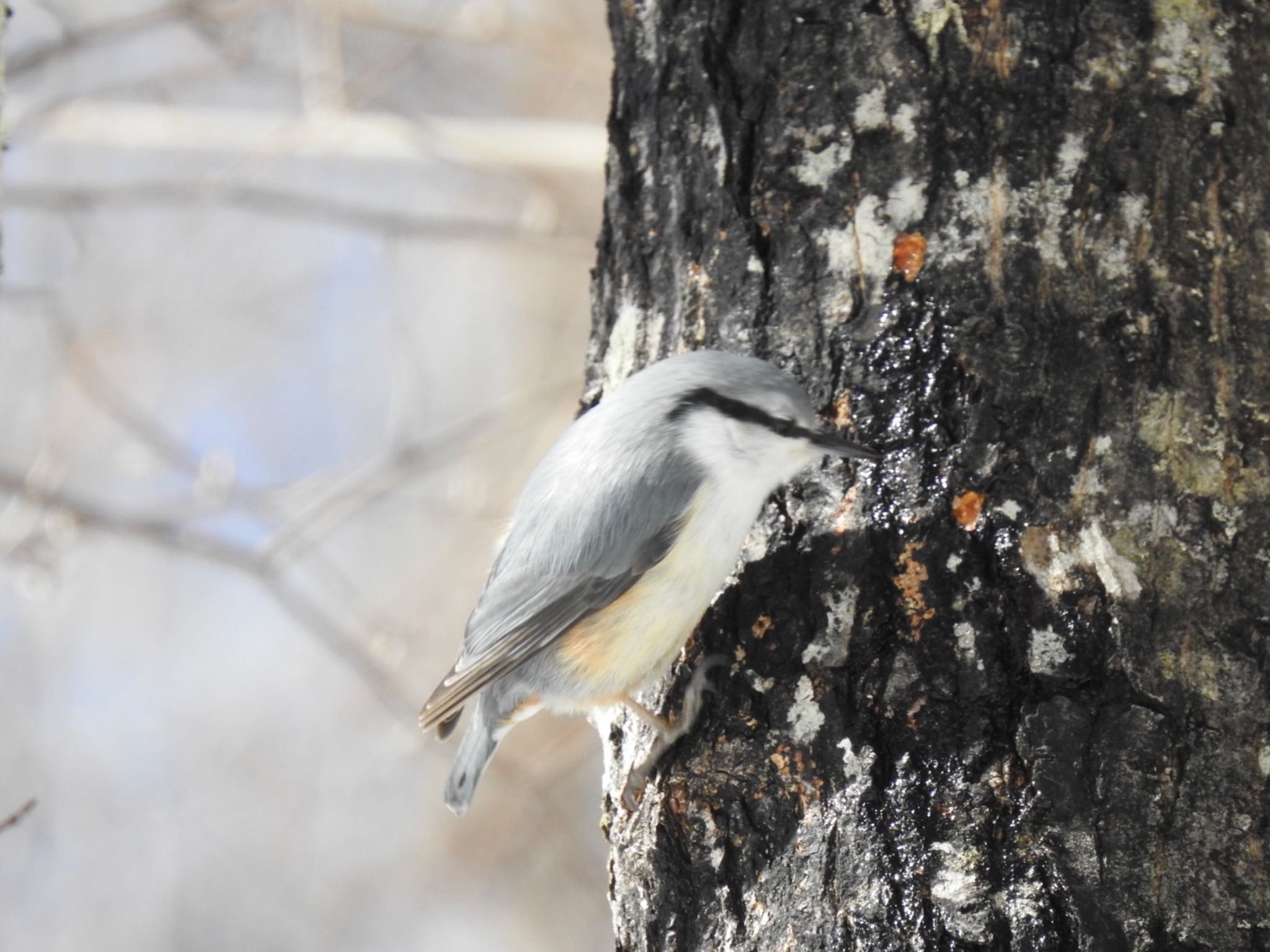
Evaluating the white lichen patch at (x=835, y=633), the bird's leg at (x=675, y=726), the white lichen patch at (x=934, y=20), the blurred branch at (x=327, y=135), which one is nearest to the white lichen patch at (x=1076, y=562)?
the white lichen patch at (x=835, y=633)

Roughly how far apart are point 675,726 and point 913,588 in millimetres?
396

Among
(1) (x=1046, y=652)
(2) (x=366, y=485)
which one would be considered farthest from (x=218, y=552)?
(1) (x=1046, y=652)

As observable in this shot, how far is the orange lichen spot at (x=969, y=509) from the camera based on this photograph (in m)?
1.58

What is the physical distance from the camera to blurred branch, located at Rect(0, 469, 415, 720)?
10.5 ft

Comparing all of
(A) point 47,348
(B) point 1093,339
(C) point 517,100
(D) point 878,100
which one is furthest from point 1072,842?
(A) point 47,348

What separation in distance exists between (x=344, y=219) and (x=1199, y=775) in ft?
10.9

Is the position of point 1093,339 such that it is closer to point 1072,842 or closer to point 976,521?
point 976,521

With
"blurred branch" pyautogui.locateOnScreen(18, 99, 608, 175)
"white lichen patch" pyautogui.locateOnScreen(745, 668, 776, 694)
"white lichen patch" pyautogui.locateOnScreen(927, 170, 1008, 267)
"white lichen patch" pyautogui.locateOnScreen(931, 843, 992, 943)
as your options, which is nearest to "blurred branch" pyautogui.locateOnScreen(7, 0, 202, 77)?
"blurred branch" pyautogui.locateOnScreen(18, 99, 608, 175)

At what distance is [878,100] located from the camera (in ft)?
5.87

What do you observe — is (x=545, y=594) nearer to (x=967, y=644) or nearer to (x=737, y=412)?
(x=737, y=412)

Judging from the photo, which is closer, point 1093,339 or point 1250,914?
point 1250,914

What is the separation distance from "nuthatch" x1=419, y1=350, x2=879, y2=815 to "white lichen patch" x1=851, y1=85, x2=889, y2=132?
0.39 m

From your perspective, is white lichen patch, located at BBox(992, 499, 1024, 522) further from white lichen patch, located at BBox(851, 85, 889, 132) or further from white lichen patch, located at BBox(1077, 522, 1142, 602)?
white lichen patch, located at BBox(851, 85, 889, 132)

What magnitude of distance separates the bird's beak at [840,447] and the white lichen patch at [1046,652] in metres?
0.31
